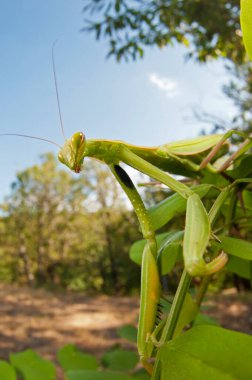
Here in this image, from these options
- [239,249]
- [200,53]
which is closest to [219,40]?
[200,53]

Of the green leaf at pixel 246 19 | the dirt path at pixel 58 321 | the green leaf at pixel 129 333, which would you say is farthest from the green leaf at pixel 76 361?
the dirt path at pixel 58 321

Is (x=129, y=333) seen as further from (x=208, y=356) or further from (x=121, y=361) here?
(x=208, y=356)

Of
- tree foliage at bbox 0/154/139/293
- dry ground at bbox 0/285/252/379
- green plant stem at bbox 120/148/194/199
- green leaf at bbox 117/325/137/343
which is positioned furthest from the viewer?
tree foliage at bbox 0/154/139/293

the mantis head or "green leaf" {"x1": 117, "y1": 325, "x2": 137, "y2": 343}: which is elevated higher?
the mantis head

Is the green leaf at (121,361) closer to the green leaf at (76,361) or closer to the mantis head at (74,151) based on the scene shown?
the green leaf at (76,361)

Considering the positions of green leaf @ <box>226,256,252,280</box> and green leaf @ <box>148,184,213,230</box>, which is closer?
green leaf @ <box>148,184,213,230</box>

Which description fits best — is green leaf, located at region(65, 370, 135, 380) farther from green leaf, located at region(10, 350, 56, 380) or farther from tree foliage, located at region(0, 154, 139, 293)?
tree foliage, located at region(0, 154, 139, 293)

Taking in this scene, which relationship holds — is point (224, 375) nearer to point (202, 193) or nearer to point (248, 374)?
point (248, 374)

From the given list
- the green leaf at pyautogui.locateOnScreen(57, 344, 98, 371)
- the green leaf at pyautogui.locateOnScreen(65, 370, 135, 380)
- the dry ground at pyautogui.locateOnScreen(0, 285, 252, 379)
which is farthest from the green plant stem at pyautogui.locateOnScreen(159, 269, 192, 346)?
the dry ground at pyautogui.locateOnScreen(0, 285, 252, 379)

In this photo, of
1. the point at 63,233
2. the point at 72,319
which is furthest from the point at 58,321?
the point at 63,233
